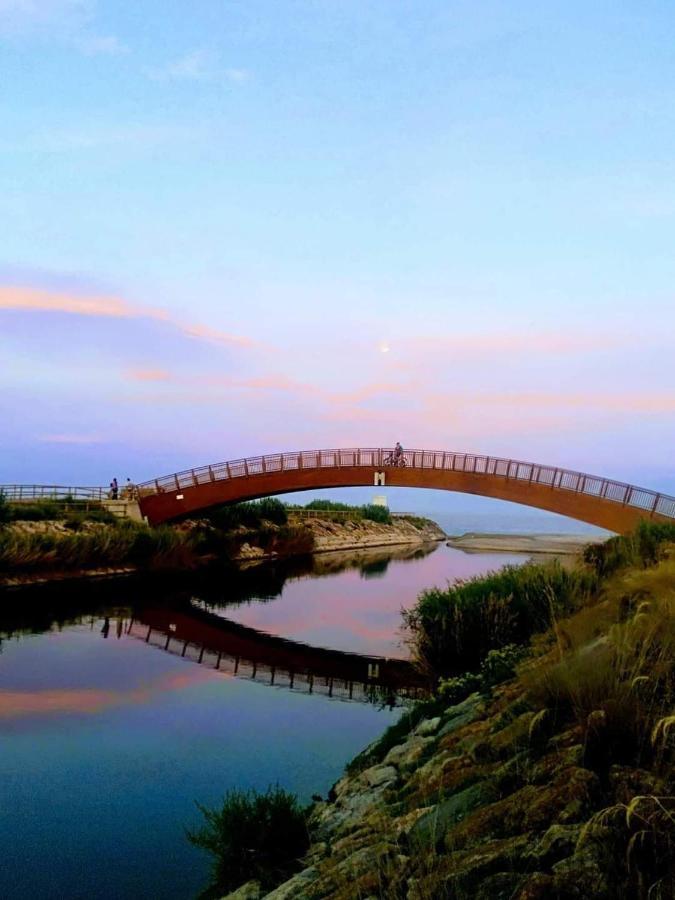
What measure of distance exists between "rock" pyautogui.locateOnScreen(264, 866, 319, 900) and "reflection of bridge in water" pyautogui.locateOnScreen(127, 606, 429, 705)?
28.5ft

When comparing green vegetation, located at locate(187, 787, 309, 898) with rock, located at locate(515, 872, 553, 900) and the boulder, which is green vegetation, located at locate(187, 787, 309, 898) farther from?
rock, located at locate(515, 872, 553, 900)

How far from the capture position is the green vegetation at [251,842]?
6.98 metres

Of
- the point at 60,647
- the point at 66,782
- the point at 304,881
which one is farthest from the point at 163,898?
the point at 60,647

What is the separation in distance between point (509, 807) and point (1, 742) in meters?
9.48

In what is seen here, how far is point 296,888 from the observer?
5723mm

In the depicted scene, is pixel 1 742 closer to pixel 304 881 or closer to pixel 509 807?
pixel 304 881

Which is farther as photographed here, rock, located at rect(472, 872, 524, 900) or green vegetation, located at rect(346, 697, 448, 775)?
green vegetation, located at rect(346, 697, 448, 775)

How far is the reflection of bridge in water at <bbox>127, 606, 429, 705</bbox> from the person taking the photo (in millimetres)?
15812

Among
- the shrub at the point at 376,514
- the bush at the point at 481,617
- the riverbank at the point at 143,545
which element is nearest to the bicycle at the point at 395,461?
the riverbank at the point at 143,545

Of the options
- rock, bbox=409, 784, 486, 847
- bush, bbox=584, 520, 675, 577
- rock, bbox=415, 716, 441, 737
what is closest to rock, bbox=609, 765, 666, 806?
rock, bbox=409, 784, 486, 847

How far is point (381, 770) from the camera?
8.52 metres

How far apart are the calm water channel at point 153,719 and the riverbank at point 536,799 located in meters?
1.90

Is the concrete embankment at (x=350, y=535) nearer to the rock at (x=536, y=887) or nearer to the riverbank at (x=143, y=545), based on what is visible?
the riverbank at (x=143, y=545)

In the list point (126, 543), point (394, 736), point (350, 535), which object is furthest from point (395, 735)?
point (350, 535)
